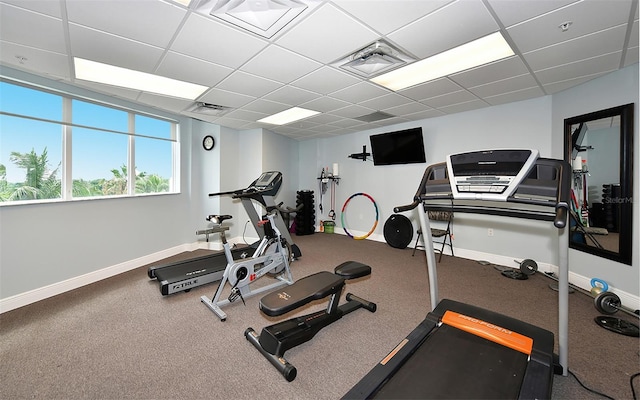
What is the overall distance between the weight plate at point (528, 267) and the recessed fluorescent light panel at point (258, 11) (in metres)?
4.22

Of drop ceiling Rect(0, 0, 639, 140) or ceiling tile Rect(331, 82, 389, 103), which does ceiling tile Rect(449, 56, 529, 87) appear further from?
ceiling tile Rect(331, 82, 389, 103)

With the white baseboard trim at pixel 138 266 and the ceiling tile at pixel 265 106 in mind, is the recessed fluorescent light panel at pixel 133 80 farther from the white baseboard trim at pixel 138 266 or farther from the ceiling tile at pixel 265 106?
the white baseboard trim at pixel 138 266

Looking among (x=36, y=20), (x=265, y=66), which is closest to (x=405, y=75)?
(x=265, y=66)

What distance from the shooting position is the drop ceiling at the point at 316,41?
1.84 m

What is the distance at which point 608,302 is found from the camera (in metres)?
2.54

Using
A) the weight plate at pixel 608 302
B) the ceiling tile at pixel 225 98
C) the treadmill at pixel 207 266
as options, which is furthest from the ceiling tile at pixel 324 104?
the weight plate at pixel 608 302

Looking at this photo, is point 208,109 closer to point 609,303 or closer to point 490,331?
point 490,331

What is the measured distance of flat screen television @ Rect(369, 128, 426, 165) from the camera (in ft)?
16.4

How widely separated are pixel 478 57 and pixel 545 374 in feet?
9.09

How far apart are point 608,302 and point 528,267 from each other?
114cm

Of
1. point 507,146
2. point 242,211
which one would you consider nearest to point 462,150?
point 507,146

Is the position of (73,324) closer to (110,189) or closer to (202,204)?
(110,189)

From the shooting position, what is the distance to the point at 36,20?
194 centimetres

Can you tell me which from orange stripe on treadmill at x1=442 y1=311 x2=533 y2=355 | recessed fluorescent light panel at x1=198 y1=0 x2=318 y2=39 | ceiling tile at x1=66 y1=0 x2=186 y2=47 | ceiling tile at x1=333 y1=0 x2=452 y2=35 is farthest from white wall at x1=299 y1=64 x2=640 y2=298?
ceiling tile at x1=66 y1=0 x2=186 y2=47
